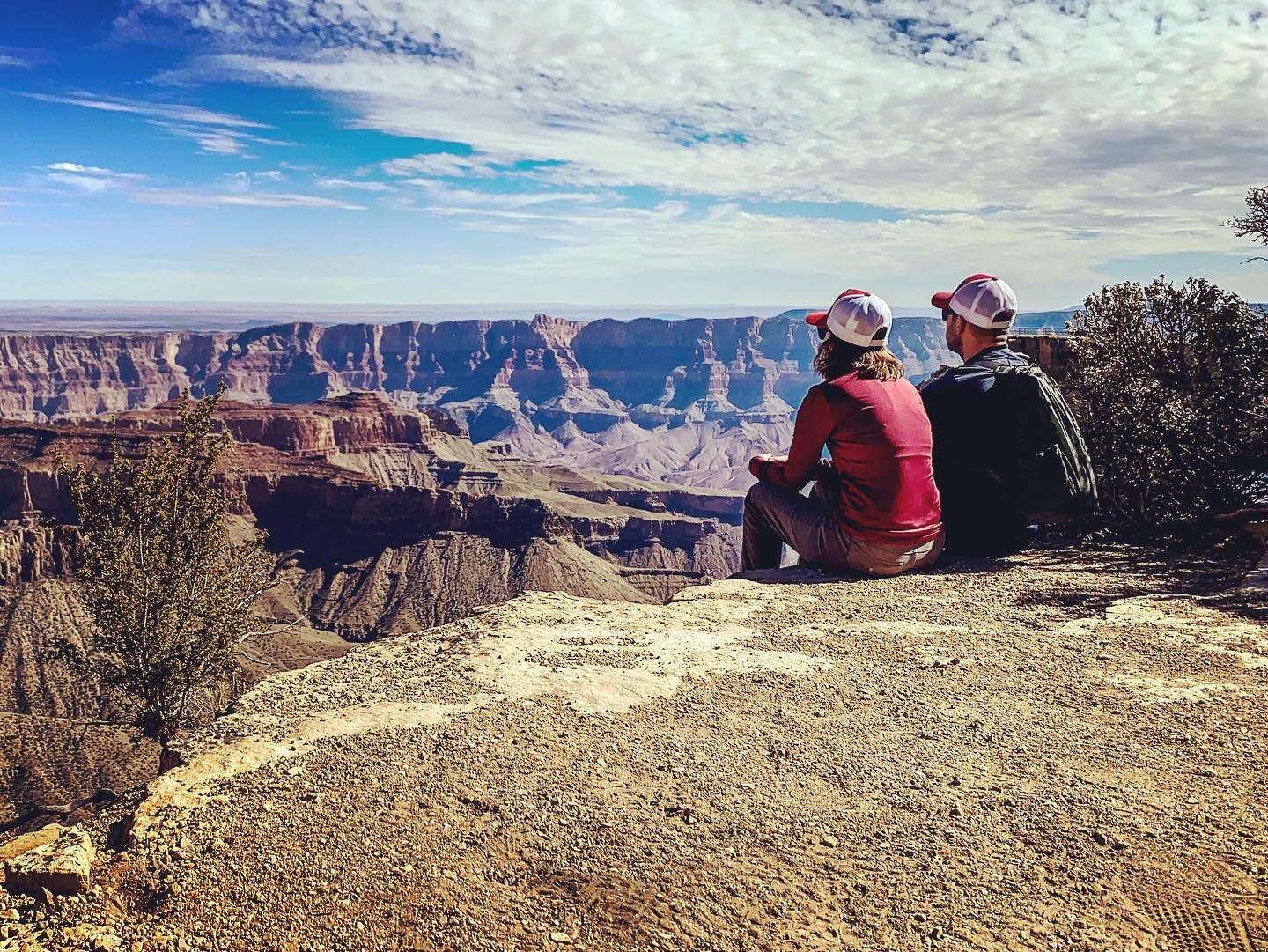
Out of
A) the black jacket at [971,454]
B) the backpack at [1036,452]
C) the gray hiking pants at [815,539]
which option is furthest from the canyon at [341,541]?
the backpack at [1036,452]

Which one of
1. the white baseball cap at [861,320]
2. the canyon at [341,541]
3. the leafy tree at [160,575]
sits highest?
the white baseball cap at [861,320]

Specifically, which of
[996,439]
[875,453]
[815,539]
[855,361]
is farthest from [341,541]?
[875,453]

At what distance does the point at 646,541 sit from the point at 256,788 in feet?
241

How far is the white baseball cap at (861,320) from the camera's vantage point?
610 cm

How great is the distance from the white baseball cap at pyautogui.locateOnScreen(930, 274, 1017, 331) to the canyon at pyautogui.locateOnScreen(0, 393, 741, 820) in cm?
1954

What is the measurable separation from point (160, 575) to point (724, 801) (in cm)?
1162

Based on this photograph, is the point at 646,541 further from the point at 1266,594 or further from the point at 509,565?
the point at 1266,594

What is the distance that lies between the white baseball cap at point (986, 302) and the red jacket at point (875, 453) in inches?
43.7

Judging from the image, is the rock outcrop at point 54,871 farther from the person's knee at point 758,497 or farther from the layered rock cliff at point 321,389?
the layered rock cliff at point 321,389

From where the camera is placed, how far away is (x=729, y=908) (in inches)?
115

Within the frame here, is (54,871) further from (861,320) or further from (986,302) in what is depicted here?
(986,302)

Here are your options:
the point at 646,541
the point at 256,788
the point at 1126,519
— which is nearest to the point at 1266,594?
the point at 1126,519

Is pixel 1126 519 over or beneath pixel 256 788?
over

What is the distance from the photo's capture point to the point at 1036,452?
673 cm
